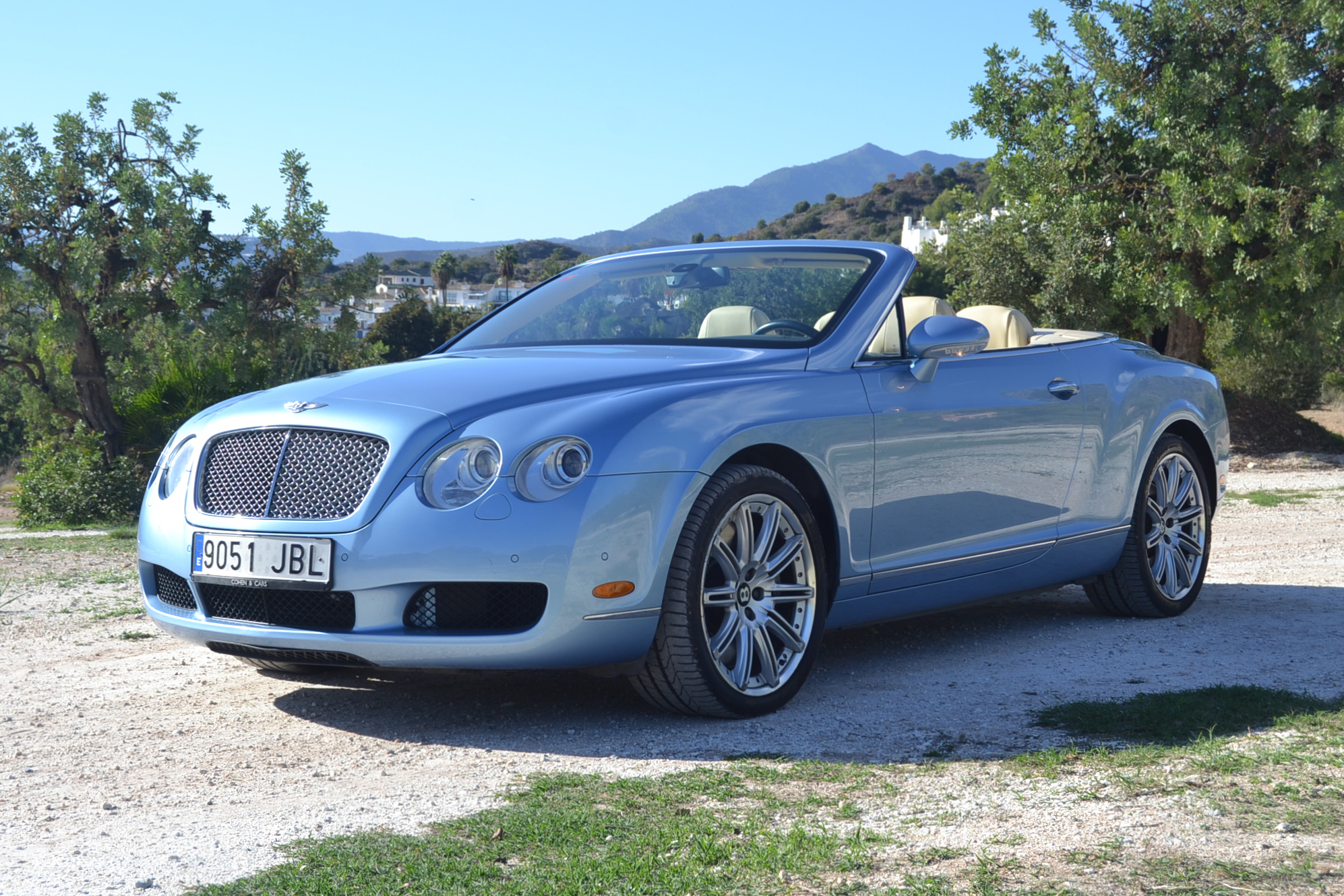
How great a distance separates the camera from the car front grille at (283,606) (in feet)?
13.4

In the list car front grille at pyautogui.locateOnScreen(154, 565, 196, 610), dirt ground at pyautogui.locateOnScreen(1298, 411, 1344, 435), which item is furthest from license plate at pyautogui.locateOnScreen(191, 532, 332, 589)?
dirt ground at pyautogui.locateOnScreen(1298, 411, 1344, 435)

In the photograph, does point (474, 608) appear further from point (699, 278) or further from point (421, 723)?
point (699, 278)

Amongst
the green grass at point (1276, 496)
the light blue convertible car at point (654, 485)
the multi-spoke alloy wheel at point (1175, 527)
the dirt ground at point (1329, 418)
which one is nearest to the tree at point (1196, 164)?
the green grass at point (1276, 496)

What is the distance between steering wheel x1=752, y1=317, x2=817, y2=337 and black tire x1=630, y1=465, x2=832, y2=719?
80cm

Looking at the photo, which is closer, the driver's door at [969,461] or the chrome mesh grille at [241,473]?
the chrome mesh grille at [241,473]

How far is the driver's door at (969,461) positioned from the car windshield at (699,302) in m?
0.40

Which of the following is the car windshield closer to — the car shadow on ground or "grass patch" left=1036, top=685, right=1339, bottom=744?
the car shadow on ground

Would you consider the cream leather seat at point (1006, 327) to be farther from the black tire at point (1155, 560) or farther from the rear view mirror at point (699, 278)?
the rear view mirror at point (699, 278)

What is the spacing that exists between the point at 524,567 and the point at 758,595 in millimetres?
912

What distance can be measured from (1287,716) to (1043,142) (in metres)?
16.0

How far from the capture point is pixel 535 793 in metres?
3.53

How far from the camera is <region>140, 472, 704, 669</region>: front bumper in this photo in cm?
391

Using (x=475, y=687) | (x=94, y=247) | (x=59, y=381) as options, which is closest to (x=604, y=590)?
(x=475, y=687)

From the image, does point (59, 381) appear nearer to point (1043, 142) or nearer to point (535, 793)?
point (1043, 142)
